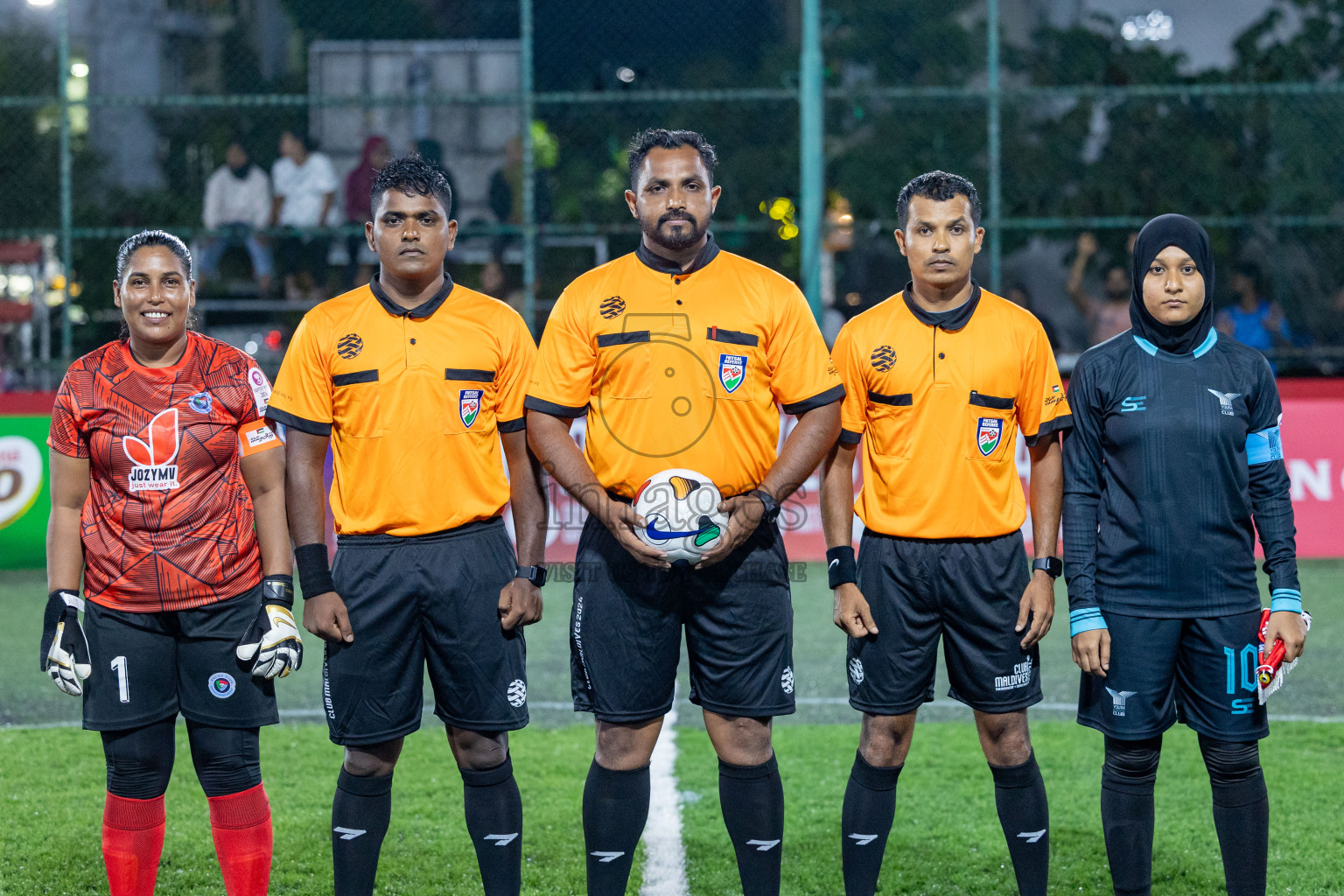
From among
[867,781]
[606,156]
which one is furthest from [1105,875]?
[606,156]

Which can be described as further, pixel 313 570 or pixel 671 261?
pixel 671 261

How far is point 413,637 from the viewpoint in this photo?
396 cm

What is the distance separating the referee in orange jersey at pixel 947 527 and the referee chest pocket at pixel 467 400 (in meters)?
1.03

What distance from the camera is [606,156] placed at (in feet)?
53.2

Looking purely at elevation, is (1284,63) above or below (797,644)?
above

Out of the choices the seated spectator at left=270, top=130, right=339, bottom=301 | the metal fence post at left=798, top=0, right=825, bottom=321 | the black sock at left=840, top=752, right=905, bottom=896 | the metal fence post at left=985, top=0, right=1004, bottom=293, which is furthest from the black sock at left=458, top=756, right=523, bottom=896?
the seated spectator at left=270, top=130, right=339, bottom=301

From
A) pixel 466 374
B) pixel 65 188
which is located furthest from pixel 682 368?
pixel 65 188

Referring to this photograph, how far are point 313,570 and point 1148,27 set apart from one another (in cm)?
1223

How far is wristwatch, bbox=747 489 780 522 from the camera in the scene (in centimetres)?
389

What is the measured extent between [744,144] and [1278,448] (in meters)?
10.9

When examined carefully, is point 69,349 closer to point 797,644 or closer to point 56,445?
point 797,644

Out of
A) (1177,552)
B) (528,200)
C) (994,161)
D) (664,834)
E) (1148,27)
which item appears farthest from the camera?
(1148,27)

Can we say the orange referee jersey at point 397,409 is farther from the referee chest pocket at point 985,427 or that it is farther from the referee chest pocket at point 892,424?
the referee chest pocket at point 985,427

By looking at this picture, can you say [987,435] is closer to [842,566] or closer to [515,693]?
[842,566]
